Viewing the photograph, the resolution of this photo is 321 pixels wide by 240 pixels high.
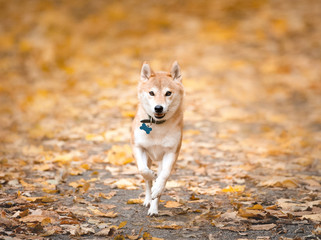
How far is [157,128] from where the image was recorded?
4.62m

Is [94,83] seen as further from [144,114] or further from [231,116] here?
[144,114]

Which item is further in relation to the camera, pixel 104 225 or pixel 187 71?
pixel 187 71

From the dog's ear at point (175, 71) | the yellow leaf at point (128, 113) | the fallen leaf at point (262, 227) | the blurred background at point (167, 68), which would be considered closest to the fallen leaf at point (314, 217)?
the fallen leaf at point (262, 227)

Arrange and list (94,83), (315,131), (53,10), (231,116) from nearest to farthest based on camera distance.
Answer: (315,131) < (231,116) < (94,83) < (53,10)

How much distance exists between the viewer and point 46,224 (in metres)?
3.78

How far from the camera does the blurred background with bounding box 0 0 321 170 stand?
26.3 ft

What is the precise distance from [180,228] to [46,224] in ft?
4.04

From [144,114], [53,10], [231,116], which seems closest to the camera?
[144,114]

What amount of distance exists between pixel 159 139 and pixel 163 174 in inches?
15.6

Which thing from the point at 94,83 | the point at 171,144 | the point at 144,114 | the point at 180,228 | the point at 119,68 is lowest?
the point at 180,228

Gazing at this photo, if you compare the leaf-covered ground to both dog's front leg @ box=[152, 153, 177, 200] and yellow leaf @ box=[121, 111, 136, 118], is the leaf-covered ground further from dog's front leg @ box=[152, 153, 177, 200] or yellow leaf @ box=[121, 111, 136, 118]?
dog's front leg @ box=[152, 153, 177, 200]

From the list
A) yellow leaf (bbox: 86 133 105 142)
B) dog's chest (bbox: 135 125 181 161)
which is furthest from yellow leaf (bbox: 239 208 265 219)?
yellow leaf (bbox: 86 133 105 142)

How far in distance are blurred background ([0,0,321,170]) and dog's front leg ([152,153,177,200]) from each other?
263 cm

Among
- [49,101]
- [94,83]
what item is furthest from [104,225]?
[94,83]
